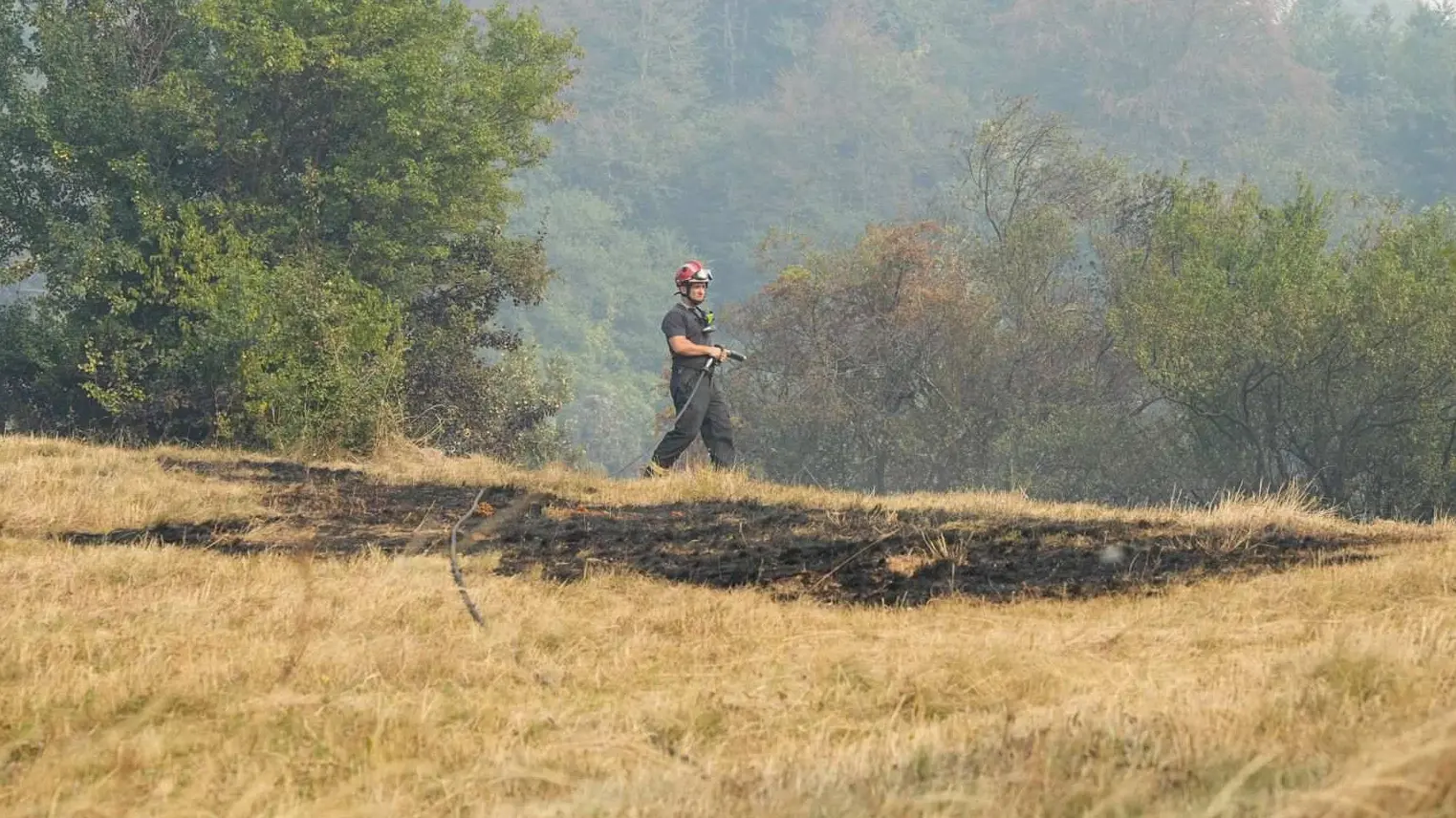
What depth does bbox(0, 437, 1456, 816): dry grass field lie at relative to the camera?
428 centimetres

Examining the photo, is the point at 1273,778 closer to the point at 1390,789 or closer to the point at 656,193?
the point at 1390,789

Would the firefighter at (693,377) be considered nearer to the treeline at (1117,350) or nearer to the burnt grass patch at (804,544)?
the burnt grass patch at (804,544)

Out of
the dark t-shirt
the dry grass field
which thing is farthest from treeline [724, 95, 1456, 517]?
the dry grass field

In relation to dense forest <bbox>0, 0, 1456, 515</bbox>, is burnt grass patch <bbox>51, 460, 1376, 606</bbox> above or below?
below

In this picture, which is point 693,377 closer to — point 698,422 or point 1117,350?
point 698,422

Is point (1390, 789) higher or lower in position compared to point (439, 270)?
lower

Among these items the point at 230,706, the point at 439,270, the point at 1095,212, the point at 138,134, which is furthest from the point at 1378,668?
the point at 1095,212

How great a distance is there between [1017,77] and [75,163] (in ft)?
261

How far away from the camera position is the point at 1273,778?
12.6 ft

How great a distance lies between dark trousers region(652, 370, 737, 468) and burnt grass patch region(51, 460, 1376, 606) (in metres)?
2.52

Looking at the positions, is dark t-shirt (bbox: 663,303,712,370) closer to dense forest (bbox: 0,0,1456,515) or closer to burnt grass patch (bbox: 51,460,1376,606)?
burnt grass patch (bbox: 51,460,1376,606)

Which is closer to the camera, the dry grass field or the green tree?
the dry grass field

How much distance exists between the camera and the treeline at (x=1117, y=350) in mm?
31297

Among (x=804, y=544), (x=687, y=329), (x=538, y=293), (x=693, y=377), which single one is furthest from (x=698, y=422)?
(x=538, y=293)
